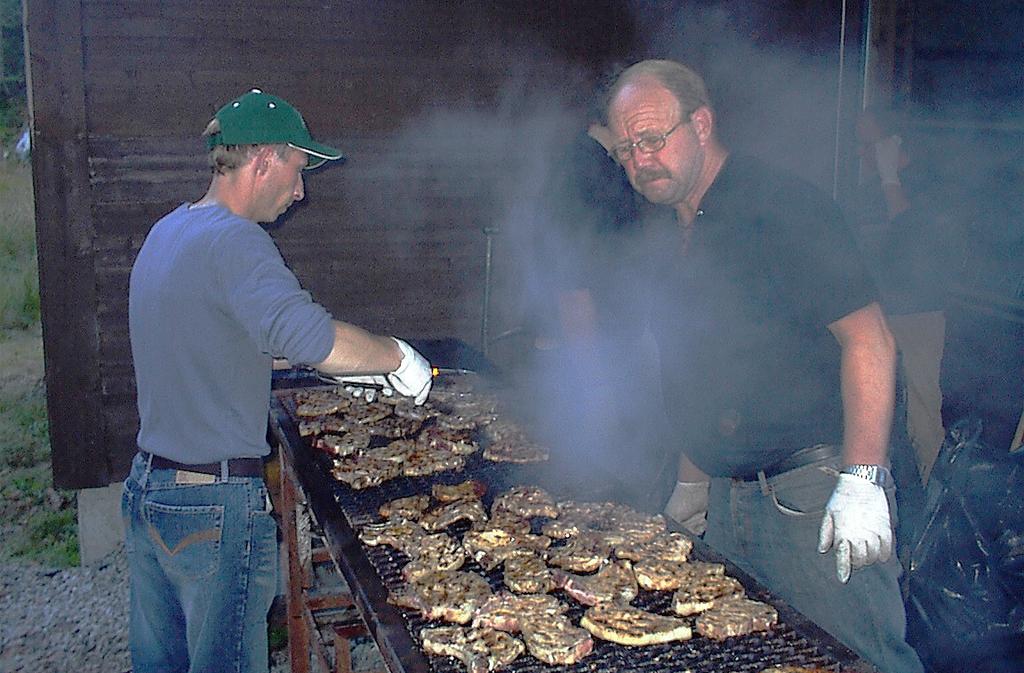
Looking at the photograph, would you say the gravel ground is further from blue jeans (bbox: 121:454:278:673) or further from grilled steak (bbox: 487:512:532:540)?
grilled steak (bbox: 487:512:532:540)

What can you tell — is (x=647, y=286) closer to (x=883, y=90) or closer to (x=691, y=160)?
(x=691, y=160)

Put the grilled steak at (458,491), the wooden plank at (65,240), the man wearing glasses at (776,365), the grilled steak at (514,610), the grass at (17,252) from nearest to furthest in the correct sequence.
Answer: the grilled steak at (514,610)
the man wearing glasses at (776,365)
the grilled steak at (458,491)
the wooden plank at (65,240)
the grass at (17,252)

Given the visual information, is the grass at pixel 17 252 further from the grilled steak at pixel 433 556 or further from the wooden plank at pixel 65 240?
the grilled steak at pixel 433 556

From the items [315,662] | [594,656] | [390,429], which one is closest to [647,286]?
[390,429]

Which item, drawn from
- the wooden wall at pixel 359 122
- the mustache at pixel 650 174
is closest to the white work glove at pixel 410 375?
the mustache at pixel 650 174

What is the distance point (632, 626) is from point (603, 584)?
10.6 inches

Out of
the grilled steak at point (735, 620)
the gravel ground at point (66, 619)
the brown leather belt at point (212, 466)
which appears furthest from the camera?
the gravel ground at point (66, 619)

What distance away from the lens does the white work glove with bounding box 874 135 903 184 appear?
6.60 meters

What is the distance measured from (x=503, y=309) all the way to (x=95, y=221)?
2705 millimetres

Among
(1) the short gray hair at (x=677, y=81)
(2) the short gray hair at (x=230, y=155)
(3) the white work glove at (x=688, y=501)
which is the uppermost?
(1) the short gray hair at (x=677, y=81)

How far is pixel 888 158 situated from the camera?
661cm

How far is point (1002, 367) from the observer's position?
5.65 metres

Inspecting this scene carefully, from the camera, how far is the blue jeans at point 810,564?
9.95 feet

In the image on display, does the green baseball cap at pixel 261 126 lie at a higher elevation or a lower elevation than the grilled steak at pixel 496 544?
higher
